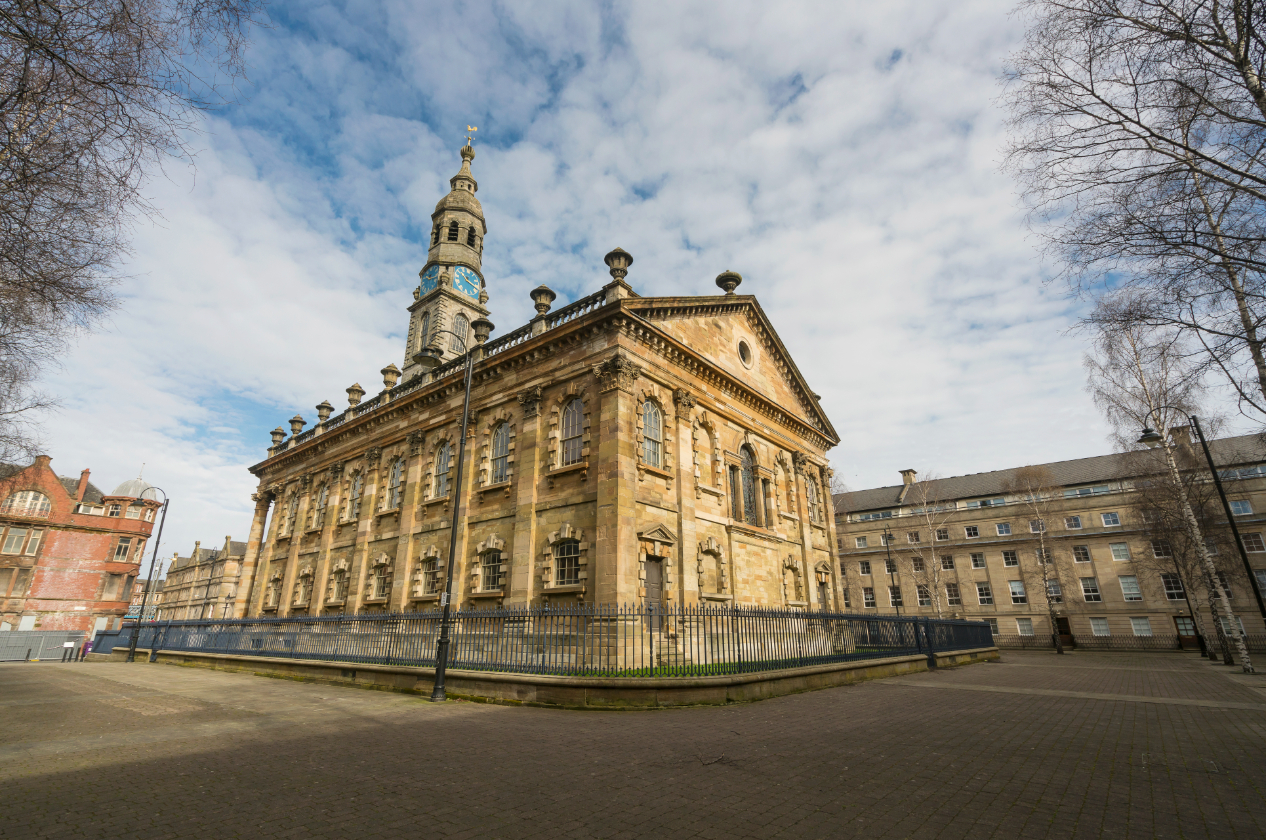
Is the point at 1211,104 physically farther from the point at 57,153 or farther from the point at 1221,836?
the point at 57,153

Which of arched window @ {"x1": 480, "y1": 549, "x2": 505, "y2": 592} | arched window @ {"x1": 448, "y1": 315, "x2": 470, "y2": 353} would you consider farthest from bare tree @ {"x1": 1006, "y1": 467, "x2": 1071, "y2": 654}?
arched window @ {"x1": 448, "y1": 315, "x2": 470, "y2": 353}

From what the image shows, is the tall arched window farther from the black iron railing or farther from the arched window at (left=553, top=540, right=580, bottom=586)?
the arched window at (left=553, top=540, right=580, bottom=586)

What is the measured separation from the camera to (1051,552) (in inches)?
1720

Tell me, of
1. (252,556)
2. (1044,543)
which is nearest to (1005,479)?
(1044,543)

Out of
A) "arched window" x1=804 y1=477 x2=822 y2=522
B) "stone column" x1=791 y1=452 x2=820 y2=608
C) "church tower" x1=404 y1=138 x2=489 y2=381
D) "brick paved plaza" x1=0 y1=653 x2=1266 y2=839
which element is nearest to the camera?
"brick paved plaza" x1=0 y1=653 x2=1266 y2=839

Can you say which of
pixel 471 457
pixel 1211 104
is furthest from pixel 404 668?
pixel 1211 104

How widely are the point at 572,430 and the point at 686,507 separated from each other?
4593mm

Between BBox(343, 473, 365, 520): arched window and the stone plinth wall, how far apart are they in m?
11.0

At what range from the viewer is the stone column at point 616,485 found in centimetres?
1536

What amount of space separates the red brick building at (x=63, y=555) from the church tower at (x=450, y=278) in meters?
24.9

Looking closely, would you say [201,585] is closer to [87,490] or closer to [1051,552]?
[87,490]

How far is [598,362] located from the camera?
17.9 meters

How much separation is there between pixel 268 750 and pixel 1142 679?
23.9 metres

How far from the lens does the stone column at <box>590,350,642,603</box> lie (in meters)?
15.4
